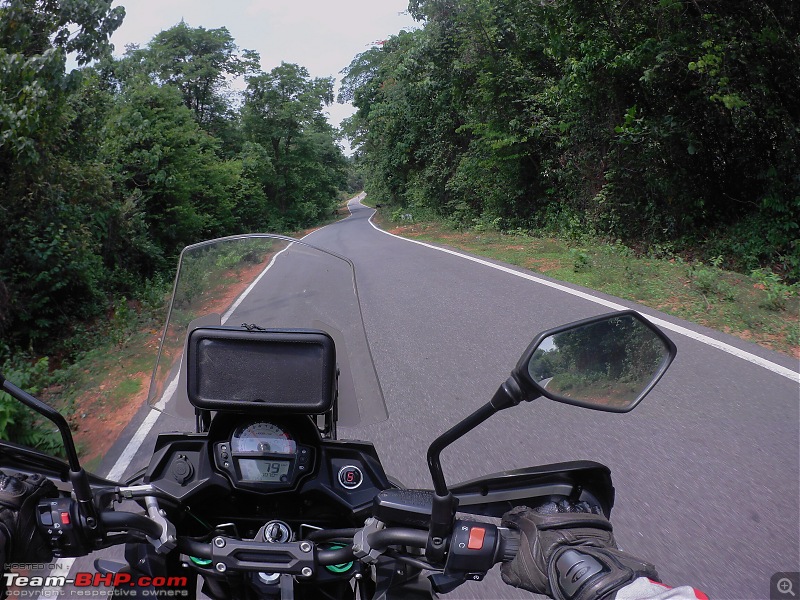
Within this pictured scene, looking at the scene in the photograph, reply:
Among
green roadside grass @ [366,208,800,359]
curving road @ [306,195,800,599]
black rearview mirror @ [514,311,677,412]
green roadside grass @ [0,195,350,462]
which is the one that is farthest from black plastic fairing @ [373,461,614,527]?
green roadside grass @ [366,208,800,359]

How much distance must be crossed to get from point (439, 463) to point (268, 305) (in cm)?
122

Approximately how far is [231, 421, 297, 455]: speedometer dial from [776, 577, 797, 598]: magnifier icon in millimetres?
2347

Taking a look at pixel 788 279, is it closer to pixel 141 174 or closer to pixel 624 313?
pixel 624 313

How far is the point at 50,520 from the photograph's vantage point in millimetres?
1678

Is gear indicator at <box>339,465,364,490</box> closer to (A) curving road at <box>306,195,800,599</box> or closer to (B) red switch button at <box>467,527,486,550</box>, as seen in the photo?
(B) red switch button at <box>467,527,486,550</box>

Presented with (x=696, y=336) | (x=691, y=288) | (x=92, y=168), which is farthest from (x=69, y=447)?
(x=92, y=168)

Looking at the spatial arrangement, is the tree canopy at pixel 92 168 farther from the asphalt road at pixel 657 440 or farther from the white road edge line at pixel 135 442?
the asphalt road at pixel 657 440

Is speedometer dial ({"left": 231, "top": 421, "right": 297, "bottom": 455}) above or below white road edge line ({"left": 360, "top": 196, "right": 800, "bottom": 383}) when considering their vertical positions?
above

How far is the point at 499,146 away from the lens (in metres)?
19.8

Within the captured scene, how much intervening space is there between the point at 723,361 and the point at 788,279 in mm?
5931

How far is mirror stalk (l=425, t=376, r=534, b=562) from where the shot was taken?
137cm

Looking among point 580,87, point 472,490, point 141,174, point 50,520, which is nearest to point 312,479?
point 472,490

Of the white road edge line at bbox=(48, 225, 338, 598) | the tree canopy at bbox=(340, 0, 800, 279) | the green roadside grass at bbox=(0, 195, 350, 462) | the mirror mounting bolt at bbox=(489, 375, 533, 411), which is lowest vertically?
the green roadside grass at bbox=(0, 195, 350, 462)

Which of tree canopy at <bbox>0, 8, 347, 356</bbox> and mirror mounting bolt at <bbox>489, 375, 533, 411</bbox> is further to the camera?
tree canopy at <bbox>0, 8, 347, 356</bbox>
